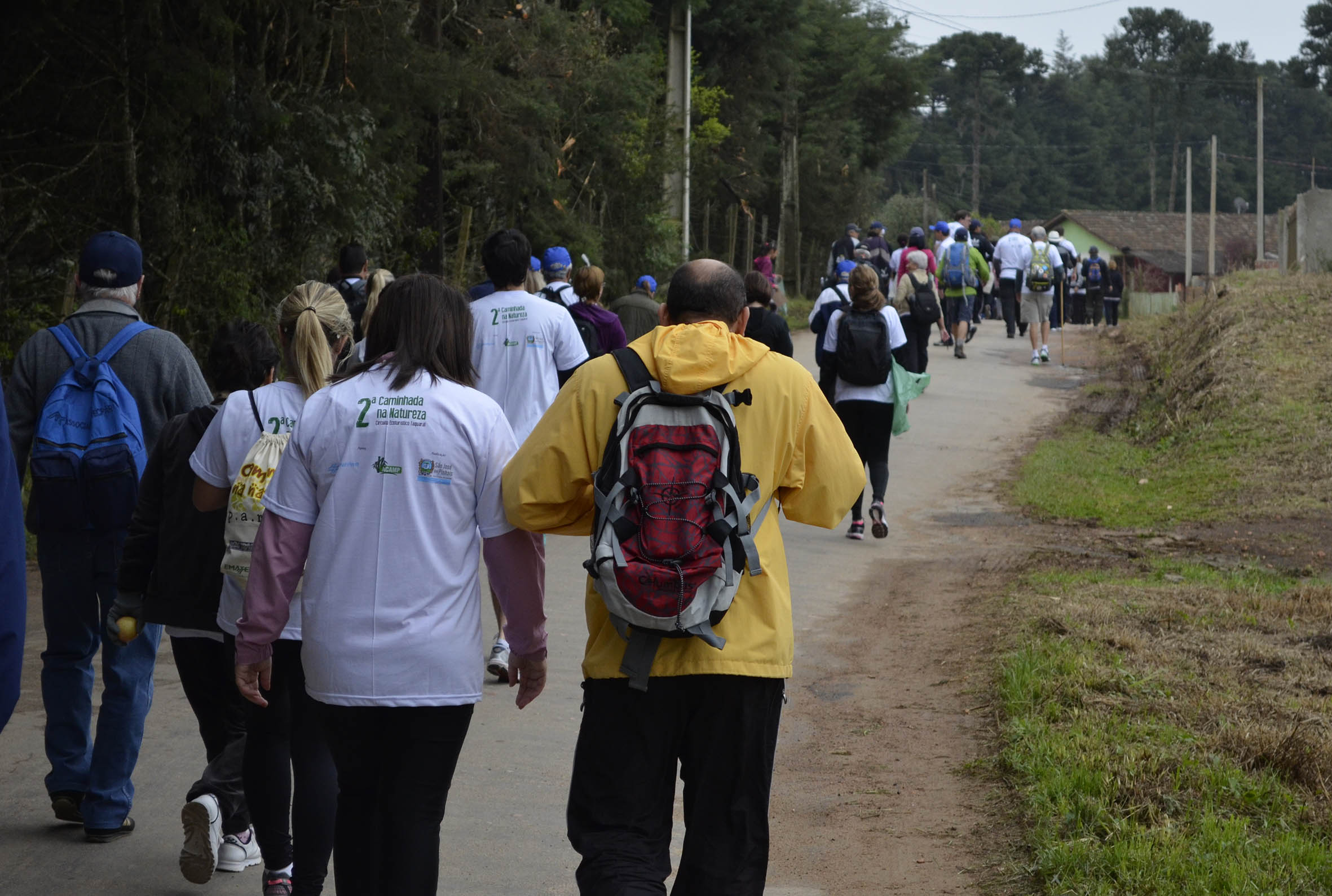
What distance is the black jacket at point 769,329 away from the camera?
33.5 ft

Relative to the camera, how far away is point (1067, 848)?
4551mm

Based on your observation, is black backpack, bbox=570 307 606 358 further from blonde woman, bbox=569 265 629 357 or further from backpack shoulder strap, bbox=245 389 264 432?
backpack shoulder strap, bbox=245 389 264 432

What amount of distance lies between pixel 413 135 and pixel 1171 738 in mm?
13733

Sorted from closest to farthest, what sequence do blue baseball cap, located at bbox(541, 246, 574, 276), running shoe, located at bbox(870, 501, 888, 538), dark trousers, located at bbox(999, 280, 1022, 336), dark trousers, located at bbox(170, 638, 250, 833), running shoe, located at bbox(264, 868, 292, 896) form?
running shoe, located at bbox(264, 868, 292, 896), dark trousers, located at bbox(170, 638, 250, 833), blue baseball cap, located at bbox(541, 246, 574, 276), running shoe, located at bbox(870, 501, 888, 538), dark trousers, located at bbox(999, 280, 1022, 336)

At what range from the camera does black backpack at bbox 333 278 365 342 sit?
976 cm

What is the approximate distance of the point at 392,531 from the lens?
3484mm

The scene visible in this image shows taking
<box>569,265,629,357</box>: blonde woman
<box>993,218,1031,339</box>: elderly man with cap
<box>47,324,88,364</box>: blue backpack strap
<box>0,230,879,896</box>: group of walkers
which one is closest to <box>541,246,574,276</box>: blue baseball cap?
<box>569,265,629,357</box>: blonde woman

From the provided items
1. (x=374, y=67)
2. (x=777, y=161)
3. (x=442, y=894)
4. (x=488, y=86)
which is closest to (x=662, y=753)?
(x=442, y=894)

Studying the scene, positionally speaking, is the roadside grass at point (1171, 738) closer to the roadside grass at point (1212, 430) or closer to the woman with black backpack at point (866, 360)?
the woman with black backpack at point (866, 360)

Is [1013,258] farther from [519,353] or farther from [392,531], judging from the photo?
[392,531]

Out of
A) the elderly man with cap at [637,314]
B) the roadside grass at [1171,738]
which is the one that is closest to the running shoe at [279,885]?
the roadside grass at [1171,738]

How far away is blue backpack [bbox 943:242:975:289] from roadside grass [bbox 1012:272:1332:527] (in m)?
2.31

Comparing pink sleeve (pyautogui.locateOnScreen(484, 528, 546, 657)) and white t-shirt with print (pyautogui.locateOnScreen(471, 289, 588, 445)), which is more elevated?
white t-shirt with print (pyautogui.locateOnScreen(471, 289, 588, 445))

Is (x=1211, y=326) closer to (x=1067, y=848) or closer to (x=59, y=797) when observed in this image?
(x=1067, y=848)
